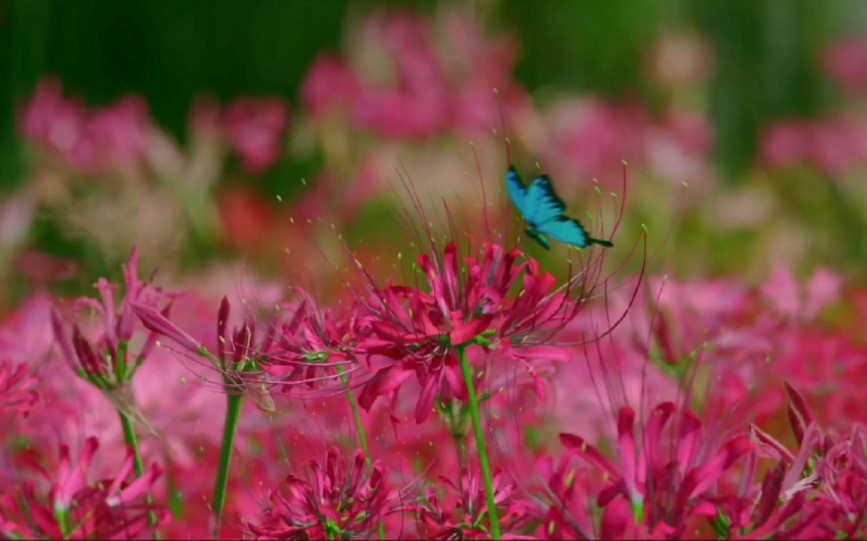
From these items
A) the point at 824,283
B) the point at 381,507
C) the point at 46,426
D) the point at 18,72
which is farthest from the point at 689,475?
the point at 18,72

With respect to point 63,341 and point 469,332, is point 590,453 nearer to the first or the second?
point 469,332

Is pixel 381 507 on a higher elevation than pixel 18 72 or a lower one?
lower

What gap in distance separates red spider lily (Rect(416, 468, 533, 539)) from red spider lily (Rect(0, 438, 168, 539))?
0.13 metres

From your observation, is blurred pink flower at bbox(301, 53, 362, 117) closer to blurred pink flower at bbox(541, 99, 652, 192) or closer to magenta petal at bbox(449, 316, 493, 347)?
blurred pink flower at bbox(541, 99, 652, 192)

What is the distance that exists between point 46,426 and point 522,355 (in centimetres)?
37

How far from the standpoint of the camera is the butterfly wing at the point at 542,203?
1.93ft

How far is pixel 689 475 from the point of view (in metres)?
0.57

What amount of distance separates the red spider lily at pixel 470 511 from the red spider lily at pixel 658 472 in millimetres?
55

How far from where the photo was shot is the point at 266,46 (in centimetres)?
376

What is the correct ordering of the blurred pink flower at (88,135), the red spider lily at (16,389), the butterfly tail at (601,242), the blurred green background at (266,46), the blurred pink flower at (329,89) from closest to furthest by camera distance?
the butterfly tail at (601,242) → the red spider lily at (16,389) → the blurred pink flower at (88,135) → the blurred pink flower at (329,89) → the blurred green background at (266,46)

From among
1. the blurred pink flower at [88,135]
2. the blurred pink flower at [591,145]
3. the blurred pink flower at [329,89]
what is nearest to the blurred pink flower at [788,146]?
the blurred pink flower at [591,145]

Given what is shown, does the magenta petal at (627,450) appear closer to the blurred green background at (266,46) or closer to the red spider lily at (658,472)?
the red spider lily at (658,472)

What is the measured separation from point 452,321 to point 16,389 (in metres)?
0.24

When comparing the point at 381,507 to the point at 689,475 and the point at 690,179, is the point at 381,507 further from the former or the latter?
the point at 690,179
